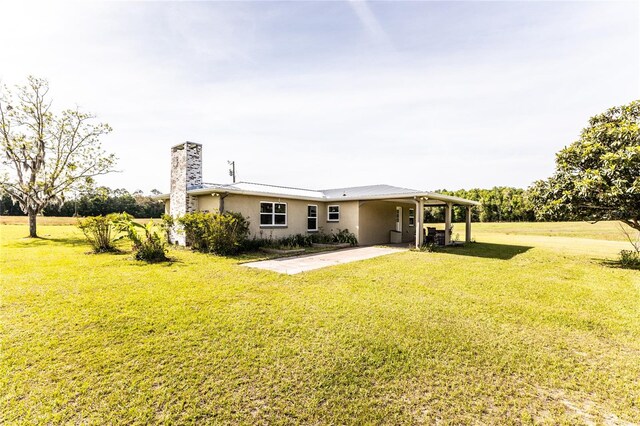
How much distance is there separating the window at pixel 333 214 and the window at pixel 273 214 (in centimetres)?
316

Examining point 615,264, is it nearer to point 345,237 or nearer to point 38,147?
point 345,237

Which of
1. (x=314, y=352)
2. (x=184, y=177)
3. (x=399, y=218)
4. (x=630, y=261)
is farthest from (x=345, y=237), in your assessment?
(x=314, y=352)

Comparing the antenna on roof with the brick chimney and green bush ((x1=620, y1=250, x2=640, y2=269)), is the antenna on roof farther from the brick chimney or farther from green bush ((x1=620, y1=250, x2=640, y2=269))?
green bush ((x1=620, y1=250, x2=640, y2=269))

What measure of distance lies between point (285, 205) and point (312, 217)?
216 centimetres

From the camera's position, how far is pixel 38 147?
1839cm

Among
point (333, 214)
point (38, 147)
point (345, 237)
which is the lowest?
point (345, 237)

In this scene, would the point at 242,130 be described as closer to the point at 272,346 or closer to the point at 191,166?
the point at 191,166

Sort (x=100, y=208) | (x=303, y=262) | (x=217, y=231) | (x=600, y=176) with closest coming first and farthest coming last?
(x=600, y=176), (x=303, y=262), (x=217, y=231), (x=100, y=208)

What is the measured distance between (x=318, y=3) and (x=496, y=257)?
37.7ft

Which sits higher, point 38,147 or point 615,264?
point 38,147

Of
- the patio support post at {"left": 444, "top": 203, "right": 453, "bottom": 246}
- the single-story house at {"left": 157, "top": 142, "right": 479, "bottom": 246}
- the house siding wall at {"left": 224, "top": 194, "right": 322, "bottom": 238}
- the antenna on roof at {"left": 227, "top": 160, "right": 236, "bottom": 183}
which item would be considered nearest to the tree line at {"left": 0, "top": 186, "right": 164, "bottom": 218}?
the antenna on roof at {"left": 227, "top": 160, "right": 236, "bottom": 183}

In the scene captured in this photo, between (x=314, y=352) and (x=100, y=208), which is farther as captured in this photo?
(x=100, y=208)

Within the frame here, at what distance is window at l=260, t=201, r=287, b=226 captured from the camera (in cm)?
1377

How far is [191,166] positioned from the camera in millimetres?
13641
